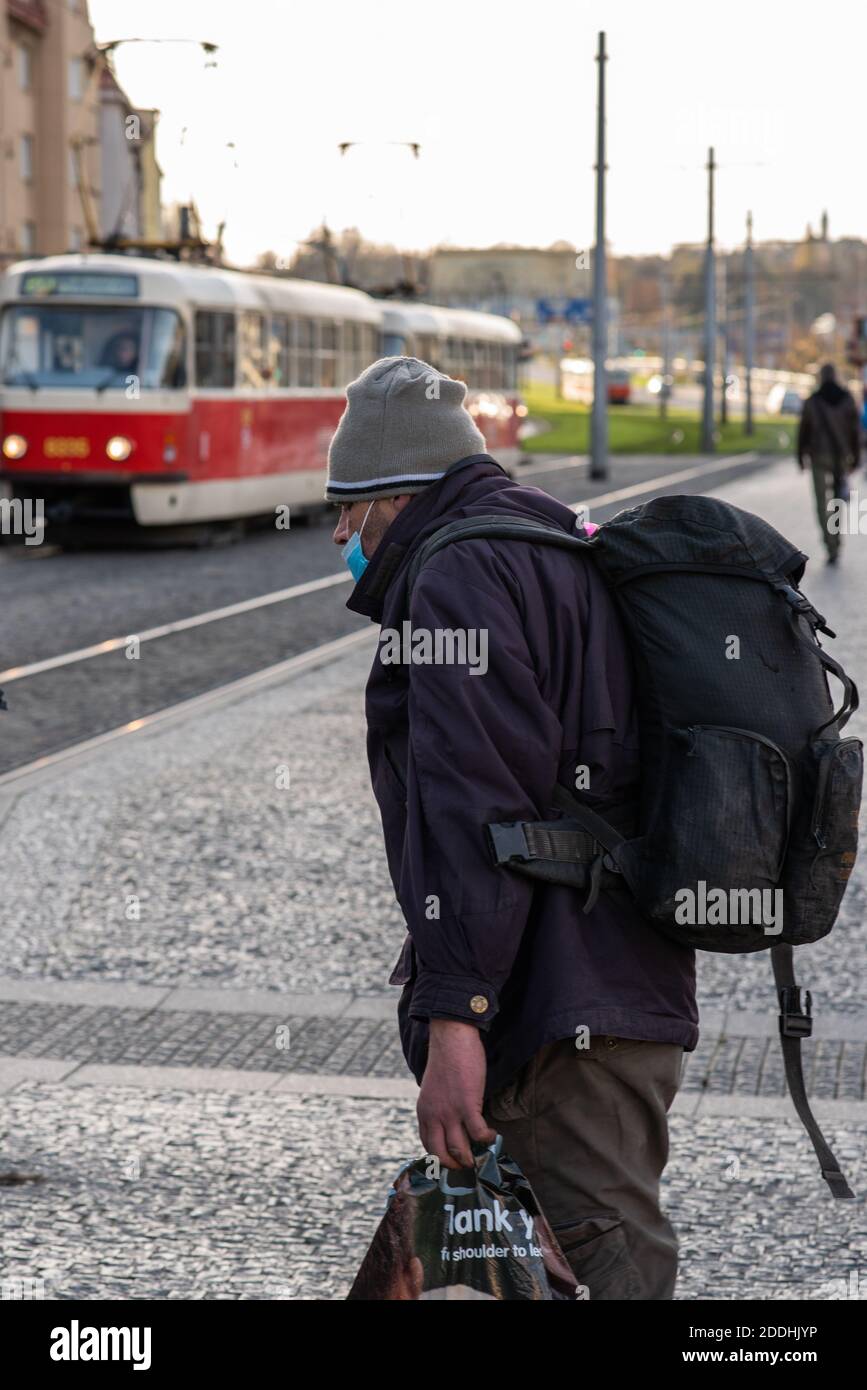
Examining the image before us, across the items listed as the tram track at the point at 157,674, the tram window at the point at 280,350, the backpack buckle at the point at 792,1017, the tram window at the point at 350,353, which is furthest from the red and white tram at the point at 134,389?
the backpack buckle at the point at 792,1017

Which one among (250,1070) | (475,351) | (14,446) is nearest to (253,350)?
(14,446)

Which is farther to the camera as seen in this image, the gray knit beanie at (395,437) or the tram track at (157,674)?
the tram track at (157,674)

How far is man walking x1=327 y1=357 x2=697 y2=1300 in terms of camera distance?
2.63 meters

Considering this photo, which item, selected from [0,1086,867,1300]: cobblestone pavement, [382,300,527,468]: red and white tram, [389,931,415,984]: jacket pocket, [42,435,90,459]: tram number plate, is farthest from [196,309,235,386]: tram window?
[389,931,415,984]: jacket pocket

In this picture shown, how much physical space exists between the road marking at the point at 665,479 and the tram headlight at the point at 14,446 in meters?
5.58

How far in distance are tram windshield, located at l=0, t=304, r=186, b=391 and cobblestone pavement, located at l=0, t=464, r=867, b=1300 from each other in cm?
A: 1296

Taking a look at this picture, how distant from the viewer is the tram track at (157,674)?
1009 centimetres

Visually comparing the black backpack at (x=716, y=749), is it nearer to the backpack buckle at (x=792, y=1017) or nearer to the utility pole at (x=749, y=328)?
the backpack buckle at (x=792, y=1017)

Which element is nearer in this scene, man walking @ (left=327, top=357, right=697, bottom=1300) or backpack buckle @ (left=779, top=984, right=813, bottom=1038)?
man walking @ (left=327, top=357, right=697, bottom=1300)

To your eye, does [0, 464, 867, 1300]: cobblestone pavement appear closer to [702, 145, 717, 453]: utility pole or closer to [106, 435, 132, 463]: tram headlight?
[106, 435, 132, 463]: tram headlight

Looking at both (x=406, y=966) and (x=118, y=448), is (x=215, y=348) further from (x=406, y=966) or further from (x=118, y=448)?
(x=406, y=966)

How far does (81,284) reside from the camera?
2088 centimetres

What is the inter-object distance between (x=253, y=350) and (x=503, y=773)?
20719mm

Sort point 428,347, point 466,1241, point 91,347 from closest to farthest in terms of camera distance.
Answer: point 466,1241
point 91,347
point 428,347
